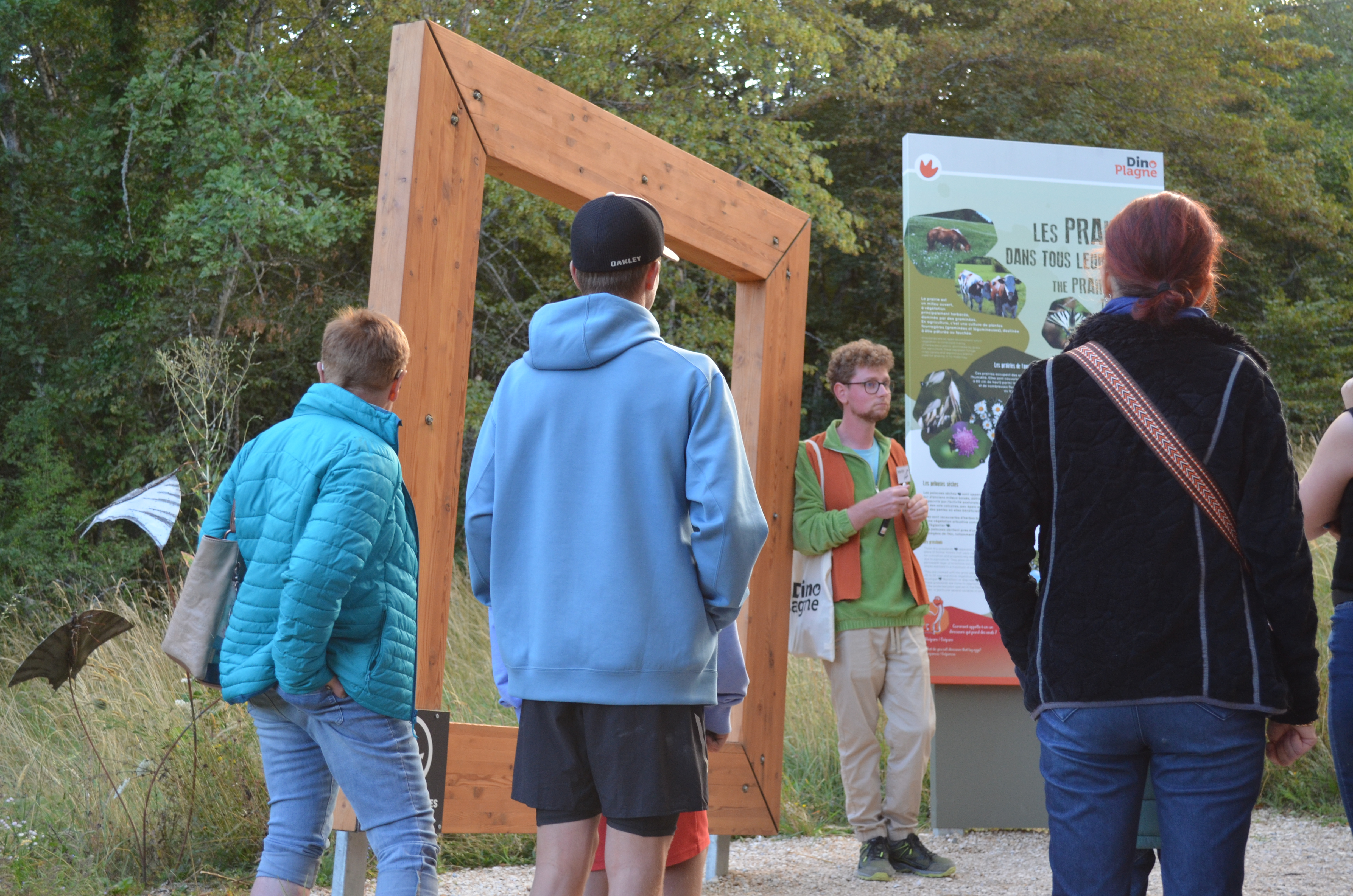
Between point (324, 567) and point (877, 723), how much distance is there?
284 cm

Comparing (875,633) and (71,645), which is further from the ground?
(875,633)

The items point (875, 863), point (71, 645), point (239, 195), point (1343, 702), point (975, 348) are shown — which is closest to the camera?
point (1343, 702)

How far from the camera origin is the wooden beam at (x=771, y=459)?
463 centimetres

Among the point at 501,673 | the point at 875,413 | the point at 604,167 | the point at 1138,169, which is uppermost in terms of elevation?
the point at 1138,169

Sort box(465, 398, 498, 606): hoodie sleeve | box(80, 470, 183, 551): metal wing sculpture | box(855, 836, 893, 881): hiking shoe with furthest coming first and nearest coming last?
box(855, 836, 893, 881): hiking shoe, box(80, 470, 183, 551): metal wing sculpture, box(465, 398, 498, 606): hoodie sleeve

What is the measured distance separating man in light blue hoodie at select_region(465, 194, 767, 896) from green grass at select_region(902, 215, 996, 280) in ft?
10.9

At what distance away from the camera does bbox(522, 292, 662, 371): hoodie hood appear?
2.20 m

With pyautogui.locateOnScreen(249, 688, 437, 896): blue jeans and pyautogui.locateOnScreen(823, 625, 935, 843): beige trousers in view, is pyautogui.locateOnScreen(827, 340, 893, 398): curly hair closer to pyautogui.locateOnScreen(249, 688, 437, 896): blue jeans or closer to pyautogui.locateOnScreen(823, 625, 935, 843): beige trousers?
pyautogui.locateOnScreen(823, 625, 935, 843): beige trousers

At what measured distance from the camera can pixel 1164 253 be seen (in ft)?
6.93

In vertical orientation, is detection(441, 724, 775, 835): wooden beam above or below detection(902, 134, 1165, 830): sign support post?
below

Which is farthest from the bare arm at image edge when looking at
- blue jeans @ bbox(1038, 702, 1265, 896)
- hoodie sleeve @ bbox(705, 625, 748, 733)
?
hoodie sleeve @ bbox(705, 625, 748, 733)

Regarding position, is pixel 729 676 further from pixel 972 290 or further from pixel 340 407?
pixel 972 290

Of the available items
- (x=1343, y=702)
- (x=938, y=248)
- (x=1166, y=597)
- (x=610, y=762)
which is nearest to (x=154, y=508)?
(x=610, y=762)

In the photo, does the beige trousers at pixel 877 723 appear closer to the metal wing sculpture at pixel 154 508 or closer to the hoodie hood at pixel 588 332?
the metal wing sculpture at pixel 154 508
